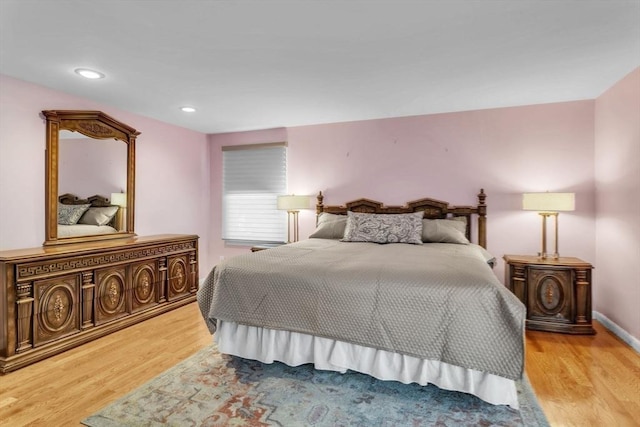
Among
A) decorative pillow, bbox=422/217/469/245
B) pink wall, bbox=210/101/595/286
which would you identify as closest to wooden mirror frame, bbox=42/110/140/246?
pink wall, bbox=210/101/595/286

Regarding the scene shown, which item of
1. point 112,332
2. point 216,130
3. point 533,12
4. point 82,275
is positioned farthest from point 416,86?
point 112,332

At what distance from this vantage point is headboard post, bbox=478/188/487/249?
4.00 meters

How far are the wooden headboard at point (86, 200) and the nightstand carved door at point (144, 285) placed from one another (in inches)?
31.5

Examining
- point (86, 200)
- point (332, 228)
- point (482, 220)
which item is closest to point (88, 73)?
point (86, 200)

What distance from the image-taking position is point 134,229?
4172mm

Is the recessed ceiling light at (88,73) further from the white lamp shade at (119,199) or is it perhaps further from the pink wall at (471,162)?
the pink wall at (471,162)

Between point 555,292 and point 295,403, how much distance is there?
2735 millimetres

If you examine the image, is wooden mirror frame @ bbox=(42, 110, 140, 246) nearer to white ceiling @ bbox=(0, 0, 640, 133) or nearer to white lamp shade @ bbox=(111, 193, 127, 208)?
white lamp shade @ bbox=(111, 193, 127, 208)

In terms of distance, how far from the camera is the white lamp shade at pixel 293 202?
4.54 m

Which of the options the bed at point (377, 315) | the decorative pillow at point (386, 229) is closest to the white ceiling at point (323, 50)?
the decorative pillow at point (386, 229)

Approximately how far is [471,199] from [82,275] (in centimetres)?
412

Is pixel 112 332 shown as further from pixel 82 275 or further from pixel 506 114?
pixel 506 114

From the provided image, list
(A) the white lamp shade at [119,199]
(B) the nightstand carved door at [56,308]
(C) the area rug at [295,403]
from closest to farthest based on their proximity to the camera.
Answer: (C) the area rug at [295,403] < (B) the nightstand carved door at [56,308] < (A) the white lamp shade at [119,199]

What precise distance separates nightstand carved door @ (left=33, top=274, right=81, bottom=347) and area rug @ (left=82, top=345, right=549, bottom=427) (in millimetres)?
1140
